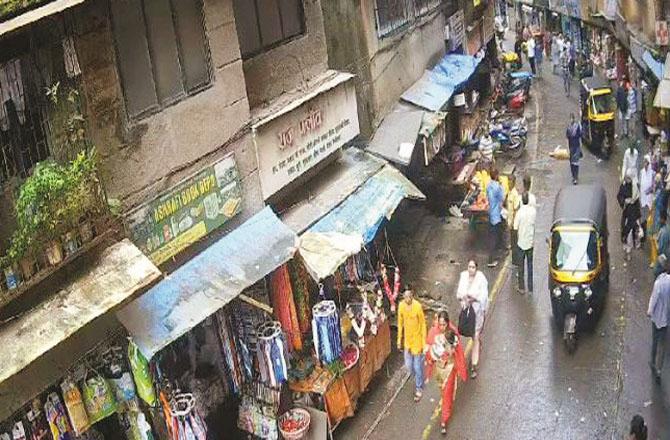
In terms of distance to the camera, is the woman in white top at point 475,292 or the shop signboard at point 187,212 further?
the woman in white top at point 475,292

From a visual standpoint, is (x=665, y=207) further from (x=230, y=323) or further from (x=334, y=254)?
(x=230, y=323)

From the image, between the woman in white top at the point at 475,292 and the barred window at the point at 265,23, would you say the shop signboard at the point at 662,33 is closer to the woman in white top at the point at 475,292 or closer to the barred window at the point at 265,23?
the woman in white top at the point at 475,292

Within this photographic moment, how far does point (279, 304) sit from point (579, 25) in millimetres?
30616

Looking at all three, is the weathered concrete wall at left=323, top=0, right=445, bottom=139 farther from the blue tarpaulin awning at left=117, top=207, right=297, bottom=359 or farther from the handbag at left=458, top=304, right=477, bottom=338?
the blue tarpaulin awning at left=117, top=207, right=297, bottom=359

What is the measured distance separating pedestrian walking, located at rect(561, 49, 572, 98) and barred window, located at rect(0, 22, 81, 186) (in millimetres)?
26493

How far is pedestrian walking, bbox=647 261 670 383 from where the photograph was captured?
12.6 meters

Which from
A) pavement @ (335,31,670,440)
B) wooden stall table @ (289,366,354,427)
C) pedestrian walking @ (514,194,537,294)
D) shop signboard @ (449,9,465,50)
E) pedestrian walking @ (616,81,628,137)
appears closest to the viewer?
wooden stall table @ (289,366,354,427)

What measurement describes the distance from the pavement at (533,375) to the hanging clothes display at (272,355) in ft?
5.80

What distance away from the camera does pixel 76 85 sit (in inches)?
362

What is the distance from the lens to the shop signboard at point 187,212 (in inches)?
409

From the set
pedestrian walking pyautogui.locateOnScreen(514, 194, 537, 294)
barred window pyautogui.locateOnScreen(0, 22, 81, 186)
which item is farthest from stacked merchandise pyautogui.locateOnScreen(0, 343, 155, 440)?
pedestrian walking pyautogui.locateOnScreen(514, 194, 537, 294)

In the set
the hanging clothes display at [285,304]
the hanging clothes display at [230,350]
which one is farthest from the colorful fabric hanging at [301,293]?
the hanging clothes display at [230,350]

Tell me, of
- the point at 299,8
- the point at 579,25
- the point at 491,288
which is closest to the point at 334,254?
the point at 299,8

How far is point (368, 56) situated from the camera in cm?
1728
